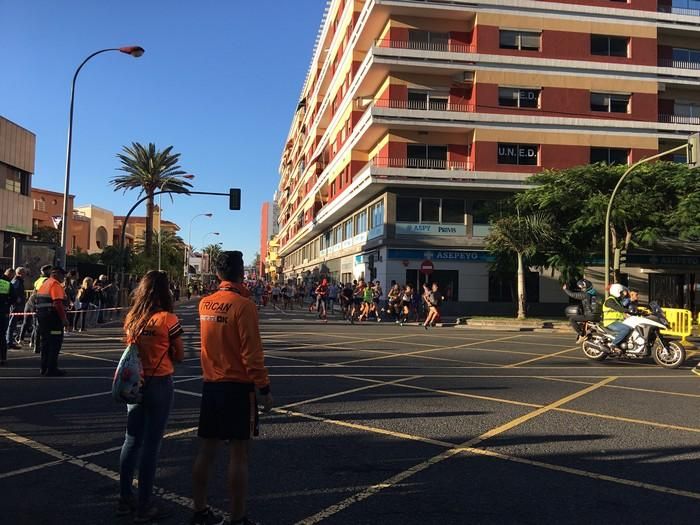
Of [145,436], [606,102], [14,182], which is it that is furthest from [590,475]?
[14,182]

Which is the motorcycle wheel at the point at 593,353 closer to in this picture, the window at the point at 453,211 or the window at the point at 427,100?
the window at the point at 453,211

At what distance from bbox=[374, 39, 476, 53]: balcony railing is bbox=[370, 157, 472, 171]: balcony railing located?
5.79 meters

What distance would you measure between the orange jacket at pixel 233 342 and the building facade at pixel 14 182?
2925cm

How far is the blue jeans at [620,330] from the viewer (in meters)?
11.9

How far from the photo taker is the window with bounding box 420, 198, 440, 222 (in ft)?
103

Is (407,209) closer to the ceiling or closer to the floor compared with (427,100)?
closer to the floor

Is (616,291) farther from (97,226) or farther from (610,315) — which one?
(97,226)

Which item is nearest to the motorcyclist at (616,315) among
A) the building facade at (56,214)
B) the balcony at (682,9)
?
the balcony at (682,9)

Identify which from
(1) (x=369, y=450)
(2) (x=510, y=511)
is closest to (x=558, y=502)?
(2) (x=510, y=511)

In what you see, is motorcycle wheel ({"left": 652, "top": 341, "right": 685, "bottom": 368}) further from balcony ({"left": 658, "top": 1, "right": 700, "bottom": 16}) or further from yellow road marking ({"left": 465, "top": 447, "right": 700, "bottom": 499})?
balcony ({"left": 658, "top": 1, "right": 700, "bottom": 16})

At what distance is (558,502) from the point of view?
169 inches

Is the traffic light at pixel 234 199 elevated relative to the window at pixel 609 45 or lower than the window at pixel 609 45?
lower

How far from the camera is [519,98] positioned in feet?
103

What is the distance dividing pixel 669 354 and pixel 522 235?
14.0m
